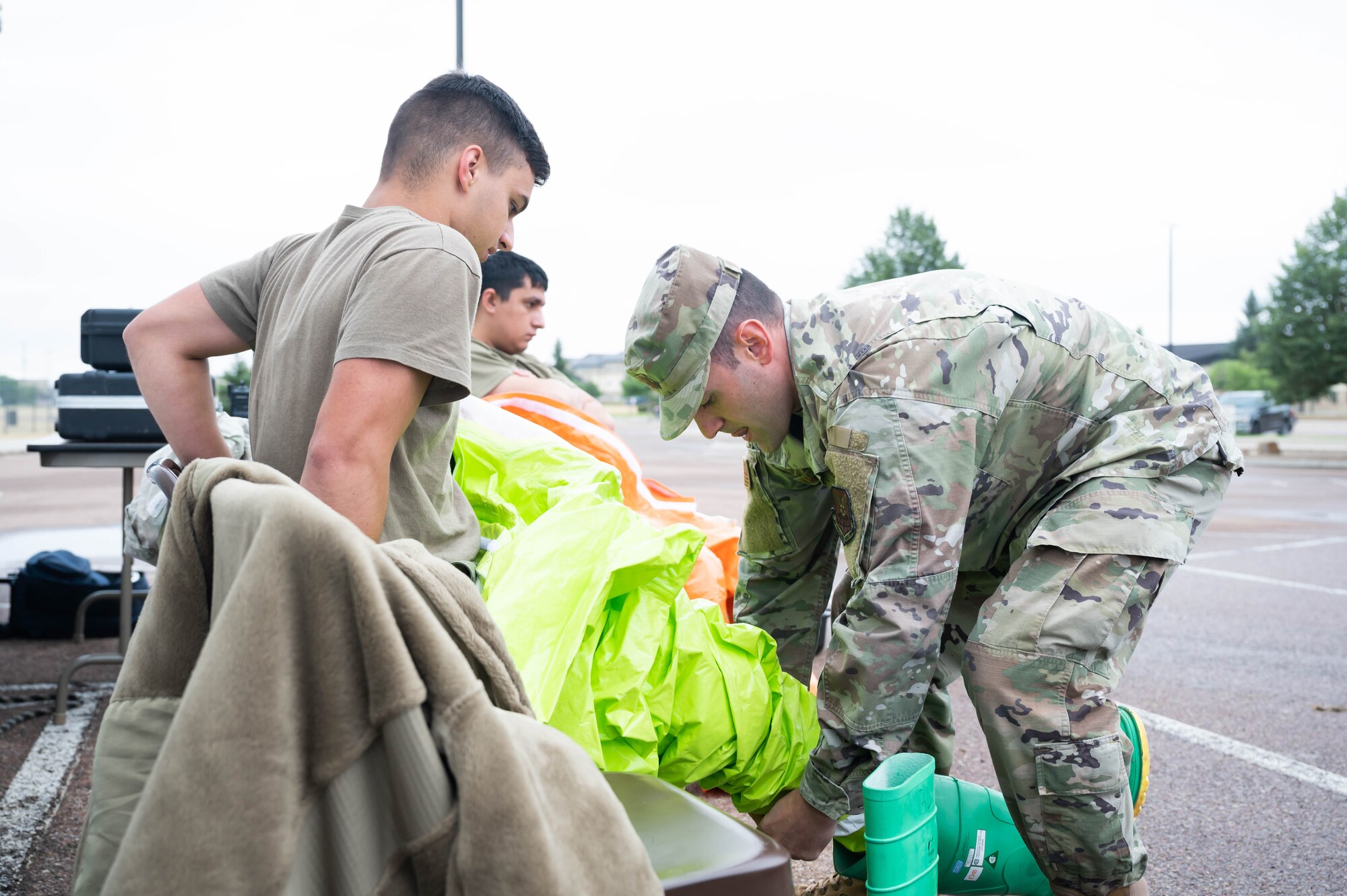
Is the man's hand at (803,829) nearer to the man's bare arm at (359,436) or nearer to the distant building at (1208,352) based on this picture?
the man's bare arm at (359,436)

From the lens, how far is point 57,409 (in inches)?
152

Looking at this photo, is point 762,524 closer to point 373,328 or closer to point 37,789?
point 373,328

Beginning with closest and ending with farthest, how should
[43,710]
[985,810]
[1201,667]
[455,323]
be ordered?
[455,323], [985,810], [43,710], [1201,667]

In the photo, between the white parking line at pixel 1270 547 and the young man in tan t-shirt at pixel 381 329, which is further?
the white parking line at pixel 1270 547

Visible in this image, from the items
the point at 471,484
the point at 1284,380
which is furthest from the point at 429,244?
the point at 1284,380

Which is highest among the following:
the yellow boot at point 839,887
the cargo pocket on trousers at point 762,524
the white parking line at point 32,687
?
the cargo pocket on trousers at point 762,524

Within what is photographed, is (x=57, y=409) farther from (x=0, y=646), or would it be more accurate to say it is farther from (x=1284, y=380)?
(x=1284, y=380)

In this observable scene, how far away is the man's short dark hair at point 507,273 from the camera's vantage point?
183 inches

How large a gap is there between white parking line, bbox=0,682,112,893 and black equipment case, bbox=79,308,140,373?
A: 1.35m

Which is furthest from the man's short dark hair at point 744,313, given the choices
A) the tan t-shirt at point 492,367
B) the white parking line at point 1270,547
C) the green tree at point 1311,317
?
the green tree at point 1311,317

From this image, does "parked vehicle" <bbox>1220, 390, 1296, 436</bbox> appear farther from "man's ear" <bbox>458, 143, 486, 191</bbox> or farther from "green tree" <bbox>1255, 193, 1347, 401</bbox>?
"man's ear" <bbox>458, 143, 486, 191</bbox>

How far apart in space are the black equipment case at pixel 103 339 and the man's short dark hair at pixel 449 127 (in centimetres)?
223

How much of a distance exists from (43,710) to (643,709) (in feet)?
9.50

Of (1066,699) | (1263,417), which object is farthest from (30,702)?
(1263,417)
